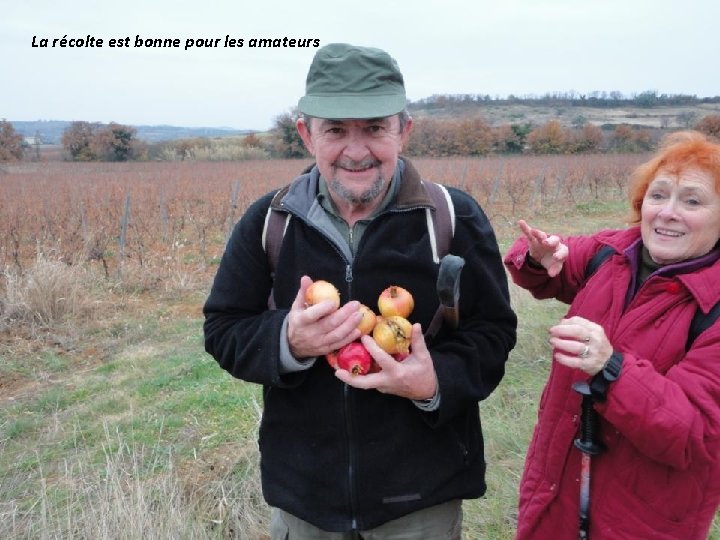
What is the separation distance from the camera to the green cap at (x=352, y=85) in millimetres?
1508

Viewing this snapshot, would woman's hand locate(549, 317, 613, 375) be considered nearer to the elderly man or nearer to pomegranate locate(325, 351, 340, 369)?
the elderly man

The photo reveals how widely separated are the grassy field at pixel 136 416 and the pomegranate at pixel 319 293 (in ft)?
5.40

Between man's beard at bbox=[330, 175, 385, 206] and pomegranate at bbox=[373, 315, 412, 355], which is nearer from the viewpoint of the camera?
pomegranate at bbox=[373, 315, 412, 355]

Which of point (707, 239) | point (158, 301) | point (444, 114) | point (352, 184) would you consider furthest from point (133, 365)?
point (444, 114)

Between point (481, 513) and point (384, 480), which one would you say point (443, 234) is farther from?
point (481, 513)

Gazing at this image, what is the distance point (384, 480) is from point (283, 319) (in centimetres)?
56

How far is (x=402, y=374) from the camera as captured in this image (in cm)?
143

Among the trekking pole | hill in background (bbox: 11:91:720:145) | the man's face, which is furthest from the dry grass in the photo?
hill in background (bbox: 11:91:720:145)

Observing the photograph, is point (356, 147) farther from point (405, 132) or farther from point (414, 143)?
point (414, 143)

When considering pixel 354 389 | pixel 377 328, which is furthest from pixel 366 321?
pixel 354 389

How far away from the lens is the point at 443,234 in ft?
5.38

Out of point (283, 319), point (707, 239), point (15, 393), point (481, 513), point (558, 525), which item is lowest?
point (15, 393)

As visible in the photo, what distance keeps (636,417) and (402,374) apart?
1.91ft

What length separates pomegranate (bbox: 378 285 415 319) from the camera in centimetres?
152
